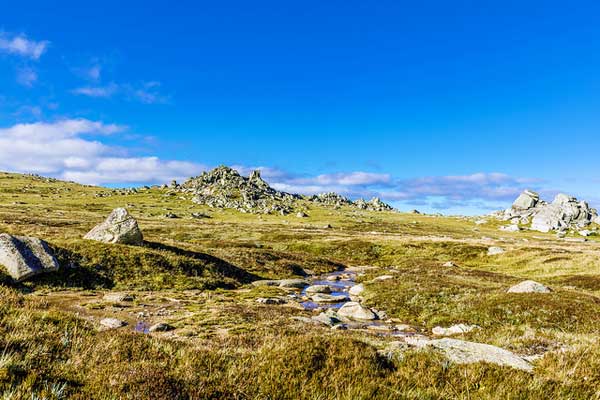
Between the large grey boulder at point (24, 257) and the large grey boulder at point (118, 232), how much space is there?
7812 mm

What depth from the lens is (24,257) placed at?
24.8m

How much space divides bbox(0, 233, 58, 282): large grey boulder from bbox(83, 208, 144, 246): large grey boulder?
7.81 metres

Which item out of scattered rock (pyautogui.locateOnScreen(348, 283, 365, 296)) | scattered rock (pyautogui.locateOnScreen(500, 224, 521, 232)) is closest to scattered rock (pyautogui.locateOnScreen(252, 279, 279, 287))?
scattered rock (pyautogui.locateOnScreen(348, 283, 365, 296))

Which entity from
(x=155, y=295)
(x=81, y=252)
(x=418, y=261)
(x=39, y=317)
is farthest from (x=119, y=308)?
(x=418, y=261)

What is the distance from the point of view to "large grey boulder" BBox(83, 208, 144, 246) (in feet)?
116

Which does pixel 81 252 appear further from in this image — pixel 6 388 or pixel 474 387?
pixel 474 387

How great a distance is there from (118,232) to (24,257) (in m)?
10.9

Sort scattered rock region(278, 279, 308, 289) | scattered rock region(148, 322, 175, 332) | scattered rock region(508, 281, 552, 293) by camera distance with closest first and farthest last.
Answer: scattered rock region(148, 322, 175, 332) → scattered rock region(508, 281, 552, 293) → scattered rock region(278, 279, 308, 289)

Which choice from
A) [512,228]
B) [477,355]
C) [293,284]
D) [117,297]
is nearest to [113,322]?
[117,297]

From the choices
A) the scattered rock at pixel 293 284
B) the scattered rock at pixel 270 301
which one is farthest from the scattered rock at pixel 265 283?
the scattered rock at pixel 270 301

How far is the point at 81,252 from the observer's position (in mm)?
30219

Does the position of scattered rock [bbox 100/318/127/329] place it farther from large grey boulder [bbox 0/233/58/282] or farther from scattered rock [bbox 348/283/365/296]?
scattered rock [bbox 348/283/365/296]

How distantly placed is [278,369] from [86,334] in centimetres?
450

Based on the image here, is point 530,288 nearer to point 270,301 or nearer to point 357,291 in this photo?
point 357,291
